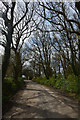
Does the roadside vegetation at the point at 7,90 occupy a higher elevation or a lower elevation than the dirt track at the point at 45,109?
higher

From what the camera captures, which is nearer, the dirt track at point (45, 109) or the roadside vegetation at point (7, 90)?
the dirt track at point (45, 109)

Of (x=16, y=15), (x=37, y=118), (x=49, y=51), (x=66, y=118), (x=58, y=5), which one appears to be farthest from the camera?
(x=49, y=51)

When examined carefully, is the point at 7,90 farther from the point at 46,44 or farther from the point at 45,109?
the point at 46,44

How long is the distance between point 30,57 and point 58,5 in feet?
62.4

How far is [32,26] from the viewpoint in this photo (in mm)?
15719

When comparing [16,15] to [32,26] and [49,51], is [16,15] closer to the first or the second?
[32,26]

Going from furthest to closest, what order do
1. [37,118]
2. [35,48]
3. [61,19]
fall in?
[35,48]
[61,19]
[37,118]

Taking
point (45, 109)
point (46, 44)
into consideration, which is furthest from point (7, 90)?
point (46, 44)

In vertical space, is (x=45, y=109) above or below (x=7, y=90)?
below

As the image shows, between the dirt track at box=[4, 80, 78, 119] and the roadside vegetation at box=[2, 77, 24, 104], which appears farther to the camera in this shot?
the roadside vegetation at box=[2, 77, 24, 104]

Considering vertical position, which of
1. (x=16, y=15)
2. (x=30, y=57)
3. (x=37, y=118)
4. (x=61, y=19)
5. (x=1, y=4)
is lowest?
(x=37, y=118)

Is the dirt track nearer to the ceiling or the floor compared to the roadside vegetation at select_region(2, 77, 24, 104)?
nearer to the floor

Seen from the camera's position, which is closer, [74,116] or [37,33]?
[74,116]

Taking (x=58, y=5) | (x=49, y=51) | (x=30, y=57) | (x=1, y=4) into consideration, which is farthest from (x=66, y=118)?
(x=30, y=57)
